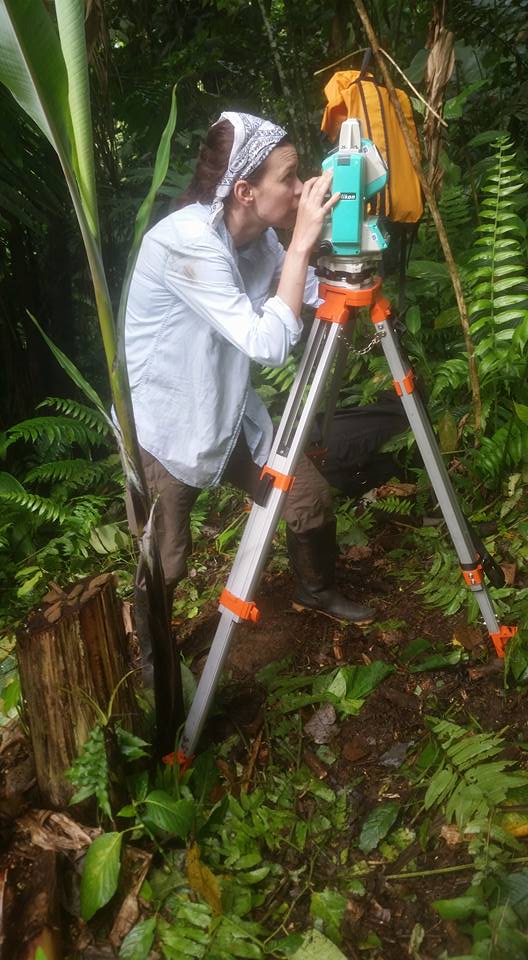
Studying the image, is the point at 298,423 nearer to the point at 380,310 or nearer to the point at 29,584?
the point at 380,310

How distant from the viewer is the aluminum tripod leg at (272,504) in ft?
5.57

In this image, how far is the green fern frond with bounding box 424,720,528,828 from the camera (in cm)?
157

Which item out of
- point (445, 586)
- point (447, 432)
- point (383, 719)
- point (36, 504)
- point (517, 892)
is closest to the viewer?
point (517, 892)

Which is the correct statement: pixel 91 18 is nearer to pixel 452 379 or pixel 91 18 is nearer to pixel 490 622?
pixel 452 379

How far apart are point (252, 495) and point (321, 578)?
1.47 ft

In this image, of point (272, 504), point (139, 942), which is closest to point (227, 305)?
point (272, 504)

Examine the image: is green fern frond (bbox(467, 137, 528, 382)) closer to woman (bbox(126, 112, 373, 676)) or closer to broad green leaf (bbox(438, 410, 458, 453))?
broad green leaf (bbox(438, 410, 458, 453))

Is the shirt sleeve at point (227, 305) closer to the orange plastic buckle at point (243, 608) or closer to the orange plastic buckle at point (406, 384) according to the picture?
the orange plastic buckle at point (406, 384)

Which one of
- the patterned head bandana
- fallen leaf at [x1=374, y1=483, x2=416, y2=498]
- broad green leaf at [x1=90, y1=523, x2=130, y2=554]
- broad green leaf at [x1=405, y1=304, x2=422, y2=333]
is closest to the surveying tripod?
the patterned head bandana

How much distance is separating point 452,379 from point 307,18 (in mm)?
2378

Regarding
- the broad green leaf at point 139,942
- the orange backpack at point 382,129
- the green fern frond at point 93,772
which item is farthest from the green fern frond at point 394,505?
the broad green leaf at point 139,942

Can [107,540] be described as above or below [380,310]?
below

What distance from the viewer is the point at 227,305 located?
5.49 ft

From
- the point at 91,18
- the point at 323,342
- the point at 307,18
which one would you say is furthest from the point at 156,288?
the point at 307,18
